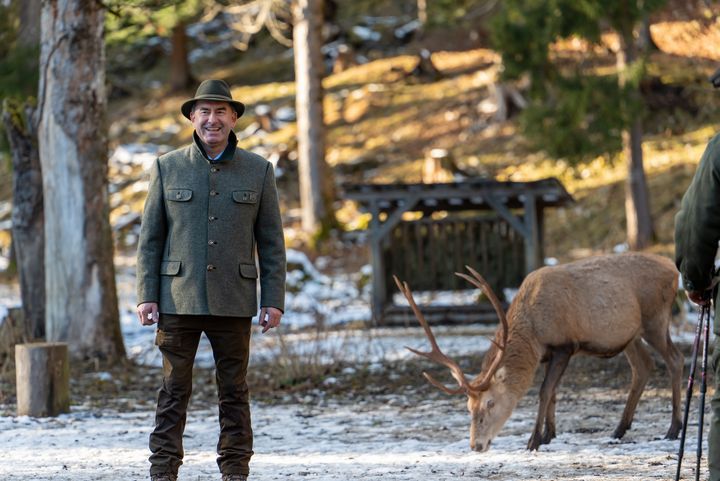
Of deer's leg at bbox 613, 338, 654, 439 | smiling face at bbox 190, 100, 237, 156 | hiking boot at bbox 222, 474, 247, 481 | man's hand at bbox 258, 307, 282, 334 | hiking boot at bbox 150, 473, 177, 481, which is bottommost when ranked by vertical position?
hiking boot at bbox 222, 474, 247, 481

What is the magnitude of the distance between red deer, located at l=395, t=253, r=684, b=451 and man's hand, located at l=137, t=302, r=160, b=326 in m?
2.16

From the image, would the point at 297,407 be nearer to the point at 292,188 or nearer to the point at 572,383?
the point at 572,383

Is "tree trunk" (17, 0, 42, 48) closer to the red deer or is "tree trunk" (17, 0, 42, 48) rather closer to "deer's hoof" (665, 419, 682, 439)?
the red deer

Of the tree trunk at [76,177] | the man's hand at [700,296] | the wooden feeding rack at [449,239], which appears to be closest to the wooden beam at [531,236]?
the wooden feeding rack at [449,239]

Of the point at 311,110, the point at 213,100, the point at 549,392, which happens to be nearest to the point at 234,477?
the point at 213,100

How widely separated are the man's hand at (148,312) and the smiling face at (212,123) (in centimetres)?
92

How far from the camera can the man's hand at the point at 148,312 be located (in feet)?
21.4

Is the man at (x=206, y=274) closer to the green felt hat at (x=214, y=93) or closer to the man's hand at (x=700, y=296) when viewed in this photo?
the green felt hat at (x=214, y=93)

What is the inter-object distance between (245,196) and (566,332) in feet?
10.2

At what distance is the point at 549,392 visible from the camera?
338 inches

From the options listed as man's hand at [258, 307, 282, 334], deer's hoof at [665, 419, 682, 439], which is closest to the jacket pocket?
man's hand at [258, 307, 282, 334]

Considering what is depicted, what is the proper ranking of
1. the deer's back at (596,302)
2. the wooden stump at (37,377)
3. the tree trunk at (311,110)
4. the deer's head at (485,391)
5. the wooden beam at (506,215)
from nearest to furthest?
the deer's head at (485,391), the deer's back at (596,302), the wooden stump at (37,377), the wooden beam at (506,215), the tree trunk at (311,110)

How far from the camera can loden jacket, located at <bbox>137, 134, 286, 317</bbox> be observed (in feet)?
21.5

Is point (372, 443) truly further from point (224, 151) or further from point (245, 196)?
point (224, 151)
